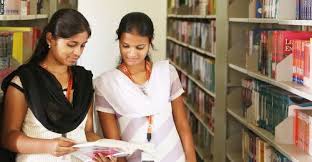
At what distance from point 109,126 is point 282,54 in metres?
1.06

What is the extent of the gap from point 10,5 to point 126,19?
2.07 ft

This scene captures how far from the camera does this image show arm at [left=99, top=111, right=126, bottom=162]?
2.20 meters

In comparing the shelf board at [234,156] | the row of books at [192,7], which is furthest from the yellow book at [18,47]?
the row of books at [192,7]

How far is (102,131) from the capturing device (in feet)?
7.49

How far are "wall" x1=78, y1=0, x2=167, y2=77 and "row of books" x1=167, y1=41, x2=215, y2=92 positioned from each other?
1.96 ft

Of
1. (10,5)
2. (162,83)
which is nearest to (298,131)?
(162,83)

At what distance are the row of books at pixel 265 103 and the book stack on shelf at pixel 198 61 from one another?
663mm

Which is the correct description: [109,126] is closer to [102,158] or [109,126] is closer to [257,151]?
[102,158]

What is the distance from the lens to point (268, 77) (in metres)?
2.85

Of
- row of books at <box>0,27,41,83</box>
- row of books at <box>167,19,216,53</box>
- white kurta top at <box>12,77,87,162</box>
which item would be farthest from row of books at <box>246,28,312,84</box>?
row of books at <box>0,27,41,83</box>

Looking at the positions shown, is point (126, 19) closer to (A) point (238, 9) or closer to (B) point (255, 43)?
(B) point (255, 43)

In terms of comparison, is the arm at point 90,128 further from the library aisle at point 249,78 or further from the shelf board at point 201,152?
the shelf board at point 201,152

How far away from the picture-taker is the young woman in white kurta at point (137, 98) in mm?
2215

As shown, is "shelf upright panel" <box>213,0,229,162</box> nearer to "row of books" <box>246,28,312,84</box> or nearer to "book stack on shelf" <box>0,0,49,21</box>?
"row of books" <box>246,28,312,84</box>
